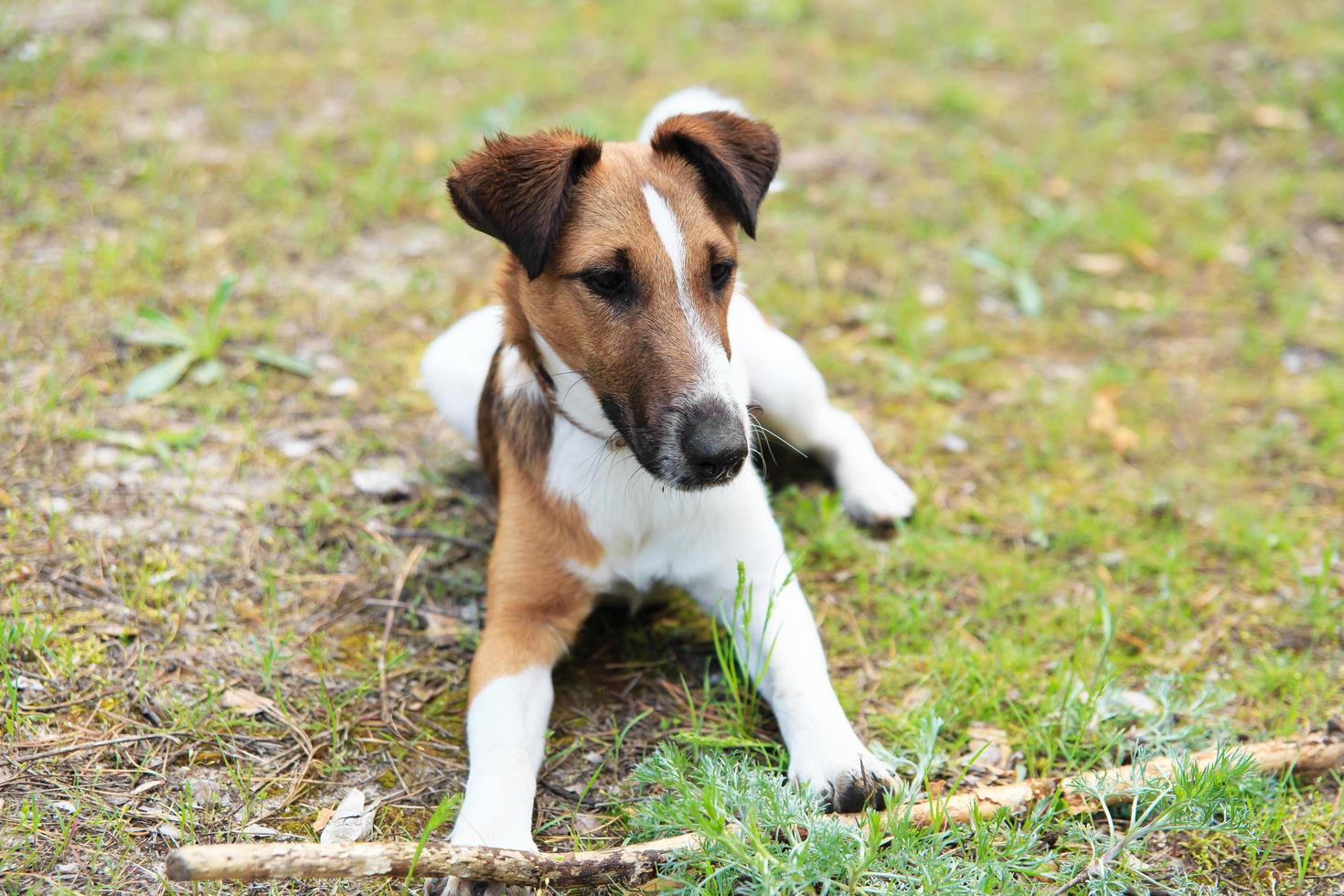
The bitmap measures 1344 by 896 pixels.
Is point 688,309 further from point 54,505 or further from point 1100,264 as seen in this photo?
point 1100,264

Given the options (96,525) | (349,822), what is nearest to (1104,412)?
(349,822)

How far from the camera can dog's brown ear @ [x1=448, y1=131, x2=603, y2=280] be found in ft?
10.0

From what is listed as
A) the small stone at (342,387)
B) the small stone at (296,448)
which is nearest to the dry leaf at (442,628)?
the small stone at (296,448)

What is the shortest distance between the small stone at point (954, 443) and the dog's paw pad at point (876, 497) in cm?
47

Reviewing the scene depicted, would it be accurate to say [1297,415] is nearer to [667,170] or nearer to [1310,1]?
[667,170]

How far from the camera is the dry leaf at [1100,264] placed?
19.5 feet

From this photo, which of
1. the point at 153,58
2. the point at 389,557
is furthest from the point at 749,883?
the point at 153,58

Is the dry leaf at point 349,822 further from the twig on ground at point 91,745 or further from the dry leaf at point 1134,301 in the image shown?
the dry leaf at point 1134,301

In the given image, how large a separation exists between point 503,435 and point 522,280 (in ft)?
1.90

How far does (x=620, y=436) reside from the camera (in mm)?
3250

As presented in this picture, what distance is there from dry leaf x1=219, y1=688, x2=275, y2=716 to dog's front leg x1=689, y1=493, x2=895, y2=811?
1.32m

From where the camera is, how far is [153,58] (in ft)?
23.1

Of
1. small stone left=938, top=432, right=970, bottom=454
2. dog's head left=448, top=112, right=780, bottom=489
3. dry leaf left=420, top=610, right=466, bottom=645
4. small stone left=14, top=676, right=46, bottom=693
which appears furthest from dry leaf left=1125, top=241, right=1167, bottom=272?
small stone left=14, top=676, right=46, bottom=693

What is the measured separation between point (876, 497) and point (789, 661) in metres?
1.17
